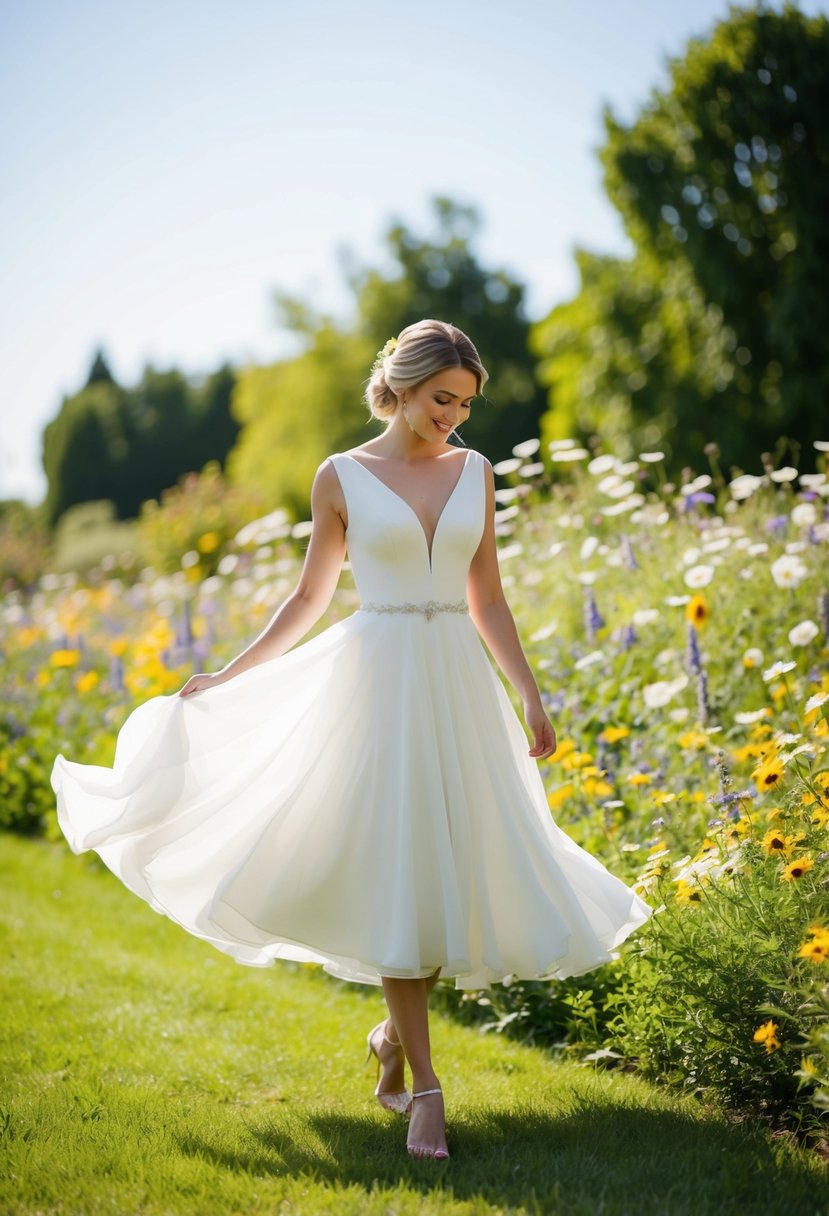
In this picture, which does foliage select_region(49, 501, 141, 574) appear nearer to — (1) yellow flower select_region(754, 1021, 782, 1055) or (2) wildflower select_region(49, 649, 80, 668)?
(2) wildflower select_region(49, 649, 80, 668)

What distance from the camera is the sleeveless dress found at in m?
2.77

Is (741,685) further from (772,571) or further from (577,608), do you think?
(577,608)

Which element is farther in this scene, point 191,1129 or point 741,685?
Result: point 741,685

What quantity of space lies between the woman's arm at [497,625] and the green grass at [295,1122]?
1018 millimetres

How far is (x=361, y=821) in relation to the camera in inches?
111

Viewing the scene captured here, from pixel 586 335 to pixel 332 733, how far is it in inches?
822

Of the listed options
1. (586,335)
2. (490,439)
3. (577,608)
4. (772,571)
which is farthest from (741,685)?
(490,439)

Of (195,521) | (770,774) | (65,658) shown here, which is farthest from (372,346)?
(770,774)

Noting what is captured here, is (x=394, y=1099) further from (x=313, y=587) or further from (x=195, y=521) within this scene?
(x=195, y=521)

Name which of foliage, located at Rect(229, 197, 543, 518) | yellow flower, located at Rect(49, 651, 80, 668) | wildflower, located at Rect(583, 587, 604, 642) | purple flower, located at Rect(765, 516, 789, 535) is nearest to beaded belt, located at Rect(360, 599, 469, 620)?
wildflower, located at Rect(583, 587, 604, 642)

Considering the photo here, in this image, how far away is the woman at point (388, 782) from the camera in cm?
278

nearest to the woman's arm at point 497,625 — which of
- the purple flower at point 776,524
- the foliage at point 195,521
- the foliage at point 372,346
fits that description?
the purple flower at point 776,524

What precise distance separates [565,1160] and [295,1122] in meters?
0.81

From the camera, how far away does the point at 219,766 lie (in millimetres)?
3111
